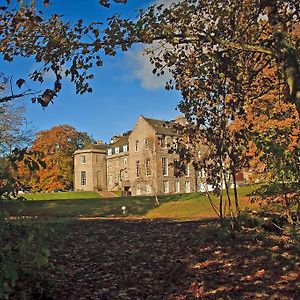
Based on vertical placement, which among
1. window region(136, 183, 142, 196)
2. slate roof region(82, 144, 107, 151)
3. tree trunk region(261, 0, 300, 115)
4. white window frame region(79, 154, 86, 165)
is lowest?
window region(136, 183, 142, 196)

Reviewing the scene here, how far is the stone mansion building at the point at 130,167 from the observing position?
58719 millimetres

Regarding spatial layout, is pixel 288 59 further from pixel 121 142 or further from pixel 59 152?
pixel 59 152

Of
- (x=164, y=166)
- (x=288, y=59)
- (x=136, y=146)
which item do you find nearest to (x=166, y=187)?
(x=164, y=166)

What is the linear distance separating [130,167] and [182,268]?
57.0 m

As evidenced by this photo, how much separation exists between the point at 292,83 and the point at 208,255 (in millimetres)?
4757

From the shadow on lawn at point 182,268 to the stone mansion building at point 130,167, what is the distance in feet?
136

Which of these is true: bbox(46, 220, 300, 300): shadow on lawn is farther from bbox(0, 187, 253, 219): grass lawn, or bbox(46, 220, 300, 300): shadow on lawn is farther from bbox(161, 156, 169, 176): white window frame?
bbox(161, 156, 169, 176): white window frame

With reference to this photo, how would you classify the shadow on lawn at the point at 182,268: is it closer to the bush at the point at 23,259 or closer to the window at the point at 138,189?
the bush at the point at 23,259

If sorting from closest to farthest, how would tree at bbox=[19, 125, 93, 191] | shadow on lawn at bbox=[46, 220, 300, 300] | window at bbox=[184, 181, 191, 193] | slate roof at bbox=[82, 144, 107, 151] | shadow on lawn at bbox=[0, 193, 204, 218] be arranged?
1. shadow on lawn at bbox=[46, 220, 300, 300]
2. shadow on lawn at bbox=[0, 193, 204, 218]
3. window at bbox=[184, 181, 191, 193]
4. tree at bbox=[19, 125, 93, 191]
5. slate roof at bbox=[82, 144, 107, 151]

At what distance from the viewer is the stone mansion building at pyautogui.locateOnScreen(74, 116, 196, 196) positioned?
5872 centimetres

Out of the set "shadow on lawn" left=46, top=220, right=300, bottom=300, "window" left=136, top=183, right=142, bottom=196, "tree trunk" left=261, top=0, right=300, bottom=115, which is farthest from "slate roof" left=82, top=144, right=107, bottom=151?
"tree trunk" left=261, top=0, right=300, bottom=115

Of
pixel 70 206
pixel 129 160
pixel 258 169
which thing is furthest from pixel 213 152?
pixel 129 160

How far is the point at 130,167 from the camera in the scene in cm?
6462

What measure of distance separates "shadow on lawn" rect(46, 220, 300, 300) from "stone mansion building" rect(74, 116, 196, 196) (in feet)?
136
